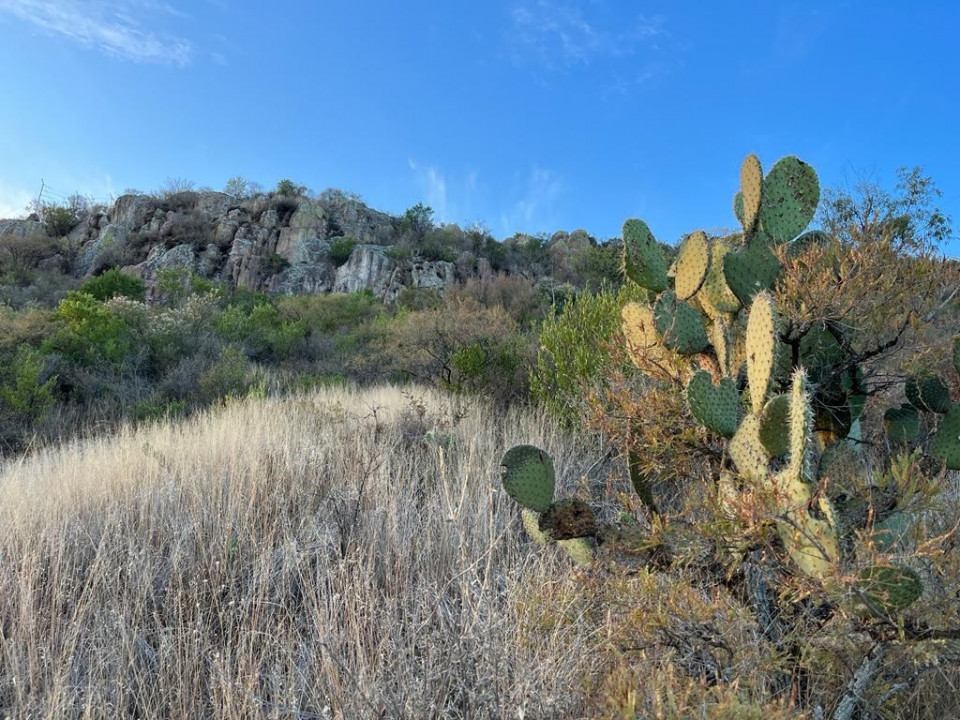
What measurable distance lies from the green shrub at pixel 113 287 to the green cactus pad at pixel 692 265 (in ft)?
59.2

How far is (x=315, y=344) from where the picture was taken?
1354cm

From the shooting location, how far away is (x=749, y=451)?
1.72 metres

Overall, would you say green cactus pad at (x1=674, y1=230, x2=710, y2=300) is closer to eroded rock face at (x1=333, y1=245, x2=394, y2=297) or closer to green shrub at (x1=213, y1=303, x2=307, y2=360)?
green shrub at (x1=213, y1=303, x2=307, y2=360)

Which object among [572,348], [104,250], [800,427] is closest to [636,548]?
[800,427]

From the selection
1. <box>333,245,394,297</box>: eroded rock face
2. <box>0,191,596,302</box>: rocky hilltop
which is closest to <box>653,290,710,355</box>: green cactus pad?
<box>0,191,596,302</box>: rocky hilltop

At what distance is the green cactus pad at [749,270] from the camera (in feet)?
6.63

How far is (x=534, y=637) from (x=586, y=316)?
166 inches

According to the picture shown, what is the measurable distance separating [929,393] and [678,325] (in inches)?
38.0

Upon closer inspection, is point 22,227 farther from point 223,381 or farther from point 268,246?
point 223,381

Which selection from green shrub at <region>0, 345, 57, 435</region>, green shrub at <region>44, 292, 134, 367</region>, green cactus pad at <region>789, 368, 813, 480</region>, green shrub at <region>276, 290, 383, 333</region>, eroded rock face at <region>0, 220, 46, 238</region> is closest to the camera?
green cactus pad at <region>789, 368, 813, 480</region>

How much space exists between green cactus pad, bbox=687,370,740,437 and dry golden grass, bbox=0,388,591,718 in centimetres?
88

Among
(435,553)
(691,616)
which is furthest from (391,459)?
(691,616)

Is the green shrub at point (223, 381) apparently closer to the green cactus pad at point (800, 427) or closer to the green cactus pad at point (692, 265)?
the green cactus pad at point (692, 265)

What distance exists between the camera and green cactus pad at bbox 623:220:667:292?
219cm
